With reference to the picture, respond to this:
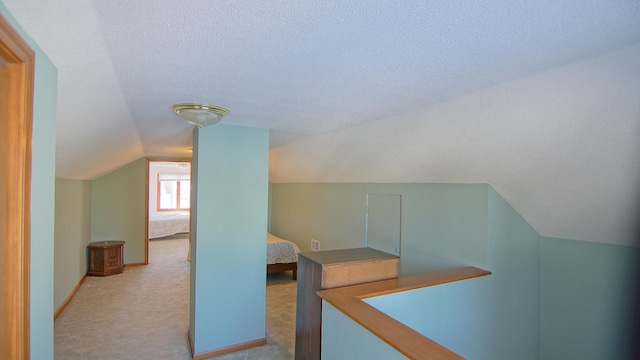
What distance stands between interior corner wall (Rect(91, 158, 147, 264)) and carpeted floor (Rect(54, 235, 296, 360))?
56 centimetres

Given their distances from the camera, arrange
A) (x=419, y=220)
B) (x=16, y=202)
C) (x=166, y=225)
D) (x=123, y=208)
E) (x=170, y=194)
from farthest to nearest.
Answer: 1. (x=170, y=194)
2. (x=166, y=225)
3. (x=123, y=208)
4. (x=419, y=220)
5. (x=16, y=202)

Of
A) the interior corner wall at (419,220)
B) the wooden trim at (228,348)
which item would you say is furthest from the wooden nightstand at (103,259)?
the interior corner wall at (419,220)

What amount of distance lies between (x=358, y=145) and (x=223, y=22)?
2120 mm

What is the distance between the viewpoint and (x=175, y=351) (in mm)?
2787

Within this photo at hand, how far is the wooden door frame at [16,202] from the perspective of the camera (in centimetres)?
93

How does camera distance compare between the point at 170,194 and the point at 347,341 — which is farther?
the point at 170,194

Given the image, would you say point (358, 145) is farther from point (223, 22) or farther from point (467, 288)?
point (223, 22)

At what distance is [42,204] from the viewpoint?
114 cm

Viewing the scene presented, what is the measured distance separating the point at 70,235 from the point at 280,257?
2.76 metres

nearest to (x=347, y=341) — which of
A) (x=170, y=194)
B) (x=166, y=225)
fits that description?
(x=166, y=225)

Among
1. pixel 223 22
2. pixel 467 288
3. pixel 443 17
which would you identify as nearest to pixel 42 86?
pixel 223 22

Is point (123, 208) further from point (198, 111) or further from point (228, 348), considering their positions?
point (198, 111)

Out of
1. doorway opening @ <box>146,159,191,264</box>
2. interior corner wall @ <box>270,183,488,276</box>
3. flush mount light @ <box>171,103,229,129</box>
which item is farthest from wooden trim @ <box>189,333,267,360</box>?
doorway opening @ <box>146,159,191,264</box>

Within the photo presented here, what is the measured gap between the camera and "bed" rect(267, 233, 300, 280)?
4.63 meters
